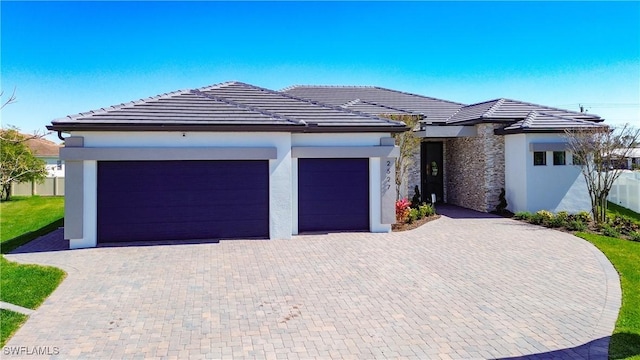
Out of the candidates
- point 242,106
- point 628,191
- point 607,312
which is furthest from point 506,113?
point 607,312

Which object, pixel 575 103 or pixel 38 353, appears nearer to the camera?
pixel 38 353

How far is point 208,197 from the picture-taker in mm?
12922

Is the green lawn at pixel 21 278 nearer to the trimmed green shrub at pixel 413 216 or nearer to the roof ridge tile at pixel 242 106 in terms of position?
the roof ridge tile at pixel 242 106

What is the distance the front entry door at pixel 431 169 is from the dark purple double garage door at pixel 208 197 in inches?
362

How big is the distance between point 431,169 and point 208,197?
13.9 meters

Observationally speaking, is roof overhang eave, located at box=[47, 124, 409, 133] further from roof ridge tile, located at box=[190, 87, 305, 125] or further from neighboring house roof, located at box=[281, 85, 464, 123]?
neighboring house roof, located at box=[281, 85, 464, 123]

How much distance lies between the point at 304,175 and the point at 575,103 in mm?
41878

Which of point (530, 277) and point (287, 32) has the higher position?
point (287, 32)

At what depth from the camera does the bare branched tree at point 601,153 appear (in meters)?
15.4

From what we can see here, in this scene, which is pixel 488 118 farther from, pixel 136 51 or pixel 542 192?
pixel 136 51

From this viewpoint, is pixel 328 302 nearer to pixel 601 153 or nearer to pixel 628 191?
pixel 601 153

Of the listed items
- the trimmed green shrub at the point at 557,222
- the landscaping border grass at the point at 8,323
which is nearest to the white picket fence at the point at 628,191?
the trimmed green shrub at the point at 557,222

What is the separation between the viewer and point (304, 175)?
13.9 m

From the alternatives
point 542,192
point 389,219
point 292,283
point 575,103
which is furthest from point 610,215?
point 575,103
